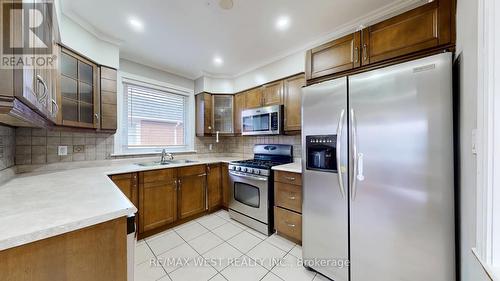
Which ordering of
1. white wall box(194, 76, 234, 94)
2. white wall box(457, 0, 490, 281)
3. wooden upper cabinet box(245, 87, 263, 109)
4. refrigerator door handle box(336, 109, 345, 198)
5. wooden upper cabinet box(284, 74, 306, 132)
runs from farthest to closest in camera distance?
white wall box(194, 76, 234, 94) → wooden upper cabinet box(245, 87, 263, 109) → wooden upper cabinet box(284, 74, 306, 132) → refrigerator door handle box(336, 109, 345, 198) → white wall box(457, 0, 490, 281)

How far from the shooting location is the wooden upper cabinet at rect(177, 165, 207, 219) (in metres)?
2.63

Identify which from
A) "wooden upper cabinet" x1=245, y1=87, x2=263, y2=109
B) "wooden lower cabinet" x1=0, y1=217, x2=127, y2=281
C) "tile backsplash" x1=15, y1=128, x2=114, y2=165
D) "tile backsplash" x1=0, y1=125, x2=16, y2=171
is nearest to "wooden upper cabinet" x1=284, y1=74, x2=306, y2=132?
"wooden upper cabinet" x1=245, y1=87, x2=263, y2=109

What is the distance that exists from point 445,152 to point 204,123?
10.1 feet

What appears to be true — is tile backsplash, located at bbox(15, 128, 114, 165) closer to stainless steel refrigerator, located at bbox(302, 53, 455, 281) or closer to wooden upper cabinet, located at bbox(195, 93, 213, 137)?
wooden upper cabinet, located at bbox(195, 93, 213, 137)

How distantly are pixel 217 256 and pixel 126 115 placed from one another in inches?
93.5

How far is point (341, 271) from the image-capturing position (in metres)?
1.49

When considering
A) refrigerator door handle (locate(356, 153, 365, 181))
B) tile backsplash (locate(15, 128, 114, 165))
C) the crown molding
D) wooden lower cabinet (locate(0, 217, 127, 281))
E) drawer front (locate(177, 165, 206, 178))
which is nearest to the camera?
wooden lower cabinet (locate(0, 217, 127, 281))

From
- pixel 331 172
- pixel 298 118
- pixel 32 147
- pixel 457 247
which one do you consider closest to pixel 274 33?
pixel 298 118

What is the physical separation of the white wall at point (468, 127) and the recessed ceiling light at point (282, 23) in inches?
50.2

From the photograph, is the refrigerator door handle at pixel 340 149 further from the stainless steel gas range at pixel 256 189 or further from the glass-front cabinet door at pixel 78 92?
the glass-front cabinet door at pixel 78 92

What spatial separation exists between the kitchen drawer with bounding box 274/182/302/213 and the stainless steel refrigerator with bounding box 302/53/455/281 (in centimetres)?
36

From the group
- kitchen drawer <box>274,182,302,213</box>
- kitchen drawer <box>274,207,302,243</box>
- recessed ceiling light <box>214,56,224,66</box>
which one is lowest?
kitchen drawer <box>274,207,302,243</box>

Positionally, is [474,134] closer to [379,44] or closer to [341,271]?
[379,44]

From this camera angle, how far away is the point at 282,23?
1.96 m
